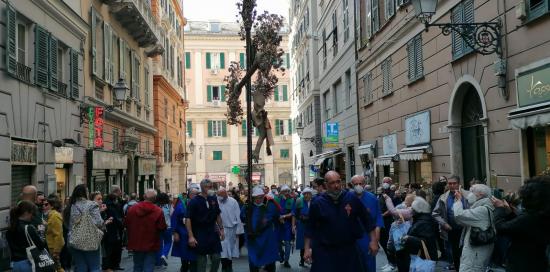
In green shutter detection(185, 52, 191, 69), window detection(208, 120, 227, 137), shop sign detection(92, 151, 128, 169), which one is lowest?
shop sign detection(92, 151, 128, 169)

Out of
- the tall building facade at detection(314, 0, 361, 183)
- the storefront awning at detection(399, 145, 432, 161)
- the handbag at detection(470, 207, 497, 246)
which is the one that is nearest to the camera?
the handbag at detection(470, 207, 497, 246)

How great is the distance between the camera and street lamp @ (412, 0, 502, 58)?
11.3 metres

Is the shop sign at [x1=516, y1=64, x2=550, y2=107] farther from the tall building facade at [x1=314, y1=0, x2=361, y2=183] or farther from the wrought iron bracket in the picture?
the tall building facade at [x1=314, y1=0, x2=361, y2=183]

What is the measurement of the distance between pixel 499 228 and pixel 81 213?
6368mm

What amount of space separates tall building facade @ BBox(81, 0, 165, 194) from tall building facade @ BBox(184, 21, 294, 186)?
32.5 metres

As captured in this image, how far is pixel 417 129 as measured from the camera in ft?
57.4

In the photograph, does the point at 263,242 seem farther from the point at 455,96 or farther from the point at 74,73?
the point at 74,73

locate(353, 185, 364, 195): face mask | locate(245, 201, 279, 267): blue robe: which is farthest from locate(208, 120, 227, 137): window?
locate(353, 185, 364, 195): face mask

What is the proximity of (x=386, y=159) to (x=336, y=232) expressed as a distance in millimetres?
13300

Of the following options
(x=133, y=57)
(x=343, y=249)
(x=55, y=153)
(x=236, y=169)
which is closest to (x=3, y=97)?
(x=55, y=153)

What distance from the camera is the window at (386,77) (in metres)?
20.5

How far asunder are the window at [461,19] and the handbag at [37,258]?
970 cm

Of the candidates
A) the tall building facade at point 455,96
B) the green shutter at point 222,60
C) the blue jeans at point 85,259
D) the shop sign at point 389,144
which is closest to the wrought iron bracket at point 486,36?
the tall building facade at point 455,96

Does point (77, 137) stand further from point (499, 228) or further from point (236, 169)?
point (236, 169)
